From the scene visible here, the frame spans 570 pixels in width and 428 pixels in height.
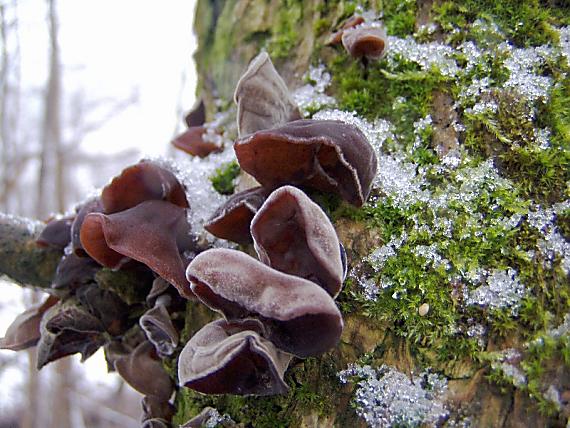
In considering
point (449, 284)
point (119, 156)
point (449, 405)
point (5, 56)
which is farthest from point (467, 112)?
point (119, 156)

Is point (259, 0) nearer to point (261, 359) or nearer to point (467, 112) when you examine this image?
point (467, 112)

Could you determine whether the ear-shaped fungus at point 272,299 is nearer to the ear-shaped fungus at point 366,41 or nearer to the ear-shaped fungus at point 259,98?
the ear-shaped fungus at point 259,98

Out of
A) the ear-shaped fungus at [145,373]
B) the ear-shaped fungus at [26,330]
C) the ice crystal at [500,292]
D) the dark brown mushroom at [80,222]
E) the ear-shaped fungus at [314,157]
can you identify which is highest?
the ear-shaped fungus at [314,157]

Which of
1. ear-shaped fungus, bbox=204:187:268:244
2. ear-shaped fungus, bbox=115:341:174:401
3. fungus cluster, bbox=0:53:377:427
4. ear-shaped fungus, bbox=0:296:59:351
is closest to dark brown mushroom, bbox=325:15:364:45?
fungus cluster, bbox=0:53:377:427

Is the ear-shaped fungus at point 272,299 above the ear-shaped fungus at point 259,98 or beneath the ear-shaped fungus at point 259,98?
beneath

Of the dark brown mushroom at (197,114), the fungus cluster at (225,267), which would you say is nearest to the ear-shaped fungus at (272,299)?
the fungus cluster at (225,267)

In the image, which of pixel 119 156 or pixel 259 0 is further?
pixel 119 156

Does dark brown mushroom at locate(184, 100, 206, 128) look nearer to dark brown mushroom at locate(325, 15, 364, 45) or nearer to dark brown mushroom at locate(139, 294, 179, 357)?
dark brown mushroom at locate(325, 15, 364, 45)
